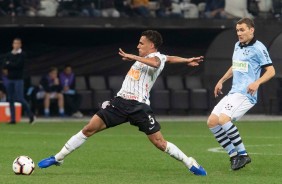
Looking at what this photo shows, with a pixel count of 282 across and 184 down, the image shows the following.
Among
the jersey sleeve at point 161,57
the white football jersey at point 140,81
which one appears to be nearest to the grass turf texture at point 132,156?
the white football jersey at point 140,81

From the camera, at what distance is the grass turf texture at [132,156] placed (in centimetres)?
1329

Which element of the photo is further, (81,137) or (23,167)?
(81,137)

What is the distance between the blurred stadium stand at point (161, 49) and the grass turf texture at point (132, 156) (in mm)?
6092

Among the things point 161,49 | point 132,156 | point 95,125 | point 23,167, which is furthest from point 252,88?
point 161,49

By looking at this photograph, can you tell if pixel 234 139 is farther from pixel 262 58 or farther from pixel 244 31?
pixel 244 31

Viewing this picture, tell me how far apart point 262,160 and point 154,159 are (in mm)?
1753

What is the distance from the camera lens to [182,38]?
35.3 meters

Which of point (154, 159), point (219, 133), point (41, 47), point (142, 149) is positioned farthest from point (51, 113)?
point (219, 133)

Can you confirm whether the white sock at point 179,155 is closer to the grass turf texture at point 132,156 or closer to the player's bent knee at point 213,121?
the grass turf texture at point 132,156

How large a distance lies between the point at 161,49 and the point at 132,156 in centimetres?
1785

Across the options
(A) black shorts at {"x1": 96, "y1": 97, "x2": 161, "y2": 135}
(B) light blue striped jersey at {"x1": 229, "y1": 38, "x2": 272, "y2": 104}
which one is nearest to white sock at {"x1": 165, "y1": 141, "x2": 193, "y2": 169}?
(A) black shorts at {"x1": 96, "y1": 97, "x2": 161, "y2": 135}

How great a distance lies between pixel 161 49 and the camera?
114ft

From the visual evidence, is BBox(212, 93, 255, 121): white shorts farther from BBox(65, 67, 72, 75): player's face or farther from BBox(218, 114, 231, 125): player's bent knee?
BBox(65, 67, 72, 75): player's face

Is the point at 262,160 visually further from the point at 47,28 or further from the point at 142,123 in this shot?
the point at 47,28
